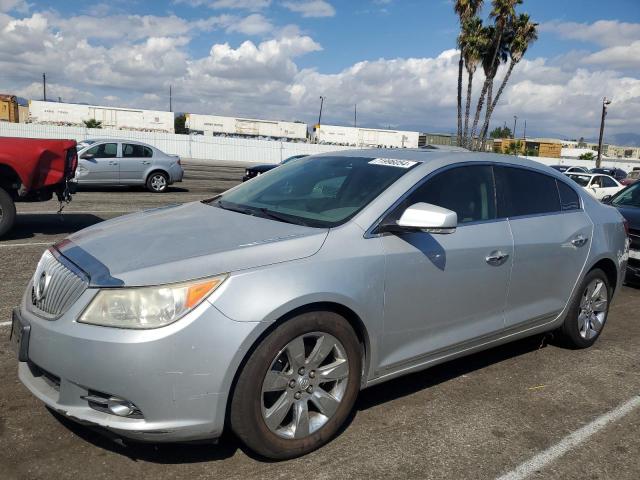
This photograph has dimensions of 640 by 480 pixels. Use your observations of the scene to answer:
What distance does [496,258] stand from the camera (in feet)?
12.5

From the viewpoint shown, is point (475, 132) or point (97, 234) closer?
point (97, 234)

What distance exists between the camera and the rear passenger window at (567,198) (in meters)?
4.64

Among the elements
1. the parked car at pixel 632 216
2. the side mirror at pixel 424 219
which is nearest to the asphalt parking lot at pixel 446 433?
the side mirror at pixel 424 219

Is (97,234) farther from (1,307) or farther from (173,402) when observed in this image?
(1,307)

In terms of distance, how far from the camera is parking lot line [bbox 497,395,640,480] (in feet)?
9.78

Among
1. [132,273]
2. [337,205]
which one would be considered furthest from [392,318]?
[132,273]

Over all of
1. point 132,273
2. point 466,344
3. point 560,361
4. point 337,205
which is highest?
point 337,205

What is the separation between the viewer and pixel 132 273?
105 inches

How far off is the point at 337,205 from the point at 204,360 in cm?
138

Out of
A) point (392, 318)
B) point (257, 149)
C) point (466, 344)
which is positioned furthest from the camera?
point (257, 149)

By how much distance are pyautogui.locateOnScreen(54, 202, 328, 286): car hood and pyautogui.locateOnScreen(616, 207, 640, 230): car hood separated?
574cm

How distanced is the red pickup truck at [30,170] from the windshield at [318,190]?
209 inches

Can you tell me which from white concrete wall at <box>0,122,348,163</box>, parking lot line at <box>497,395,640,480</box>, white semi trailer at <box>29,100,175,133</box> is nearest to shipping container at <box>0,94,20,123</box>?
white semi trailer at <box>29,100,175,133</box>

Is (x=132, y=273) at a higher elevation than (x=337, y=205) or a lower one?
lower
